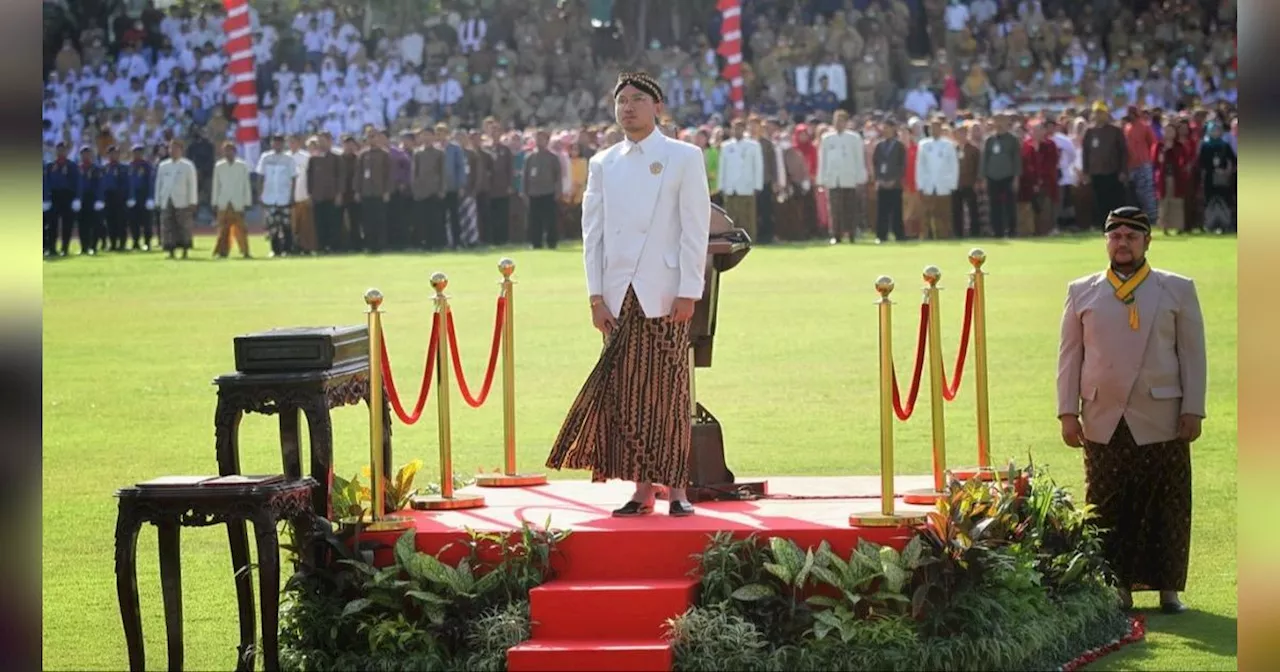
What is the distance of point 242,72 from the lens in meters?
31.4

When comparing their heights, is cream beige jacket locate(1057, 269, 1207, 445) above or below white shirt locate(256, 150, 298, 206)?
below

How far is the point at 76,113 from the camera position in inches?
1235

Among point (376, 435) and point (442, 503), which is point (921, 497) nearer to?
point (442, 503)

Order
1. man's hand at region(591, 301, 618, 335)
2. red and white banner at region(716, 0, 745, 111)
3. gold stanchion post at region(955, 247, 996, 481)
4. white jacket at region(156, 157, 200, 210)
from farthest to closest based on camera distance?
red and white banner at region(716, 0, 745, 111)
white jacket at region(156, 157, 200, 210)
gold stanchion post at region(955, 247, 996, 481)
man's hand at region(591, 301, 618, 335)

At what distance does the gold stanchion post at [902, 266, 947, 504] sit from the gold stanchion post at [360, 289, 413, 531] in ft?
6.59

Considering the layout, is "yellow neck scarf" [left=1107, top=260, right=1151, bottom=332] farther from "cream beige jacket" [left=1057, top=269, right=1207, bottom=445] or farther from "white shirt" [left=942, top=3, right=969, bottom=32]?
"white shirt" [left=942, top=3, right=969, bottom=32]

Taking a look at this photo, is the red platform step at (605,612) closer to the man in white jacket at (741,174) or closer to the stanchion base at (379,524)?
the stanchion base at (379,524)

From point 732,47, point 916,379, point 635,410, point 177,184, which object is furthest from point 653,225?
point 732,47

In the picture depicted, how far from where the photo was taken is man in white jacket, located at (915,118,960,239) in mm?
25891

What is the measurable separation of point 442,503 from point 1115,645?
8.80ft

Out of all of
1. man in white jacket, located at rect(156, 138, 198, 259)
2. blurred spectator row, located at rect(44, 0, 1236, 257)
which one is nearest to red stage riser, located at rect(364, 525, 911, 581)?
man in white jacket, located at rect(156, 138, 198, 259)

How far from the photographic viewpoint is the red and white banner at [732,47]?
108ft

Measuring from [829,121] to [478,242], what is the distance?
7.48 meters

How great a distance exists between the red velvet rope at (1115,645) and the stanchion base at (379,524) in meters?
2.41
